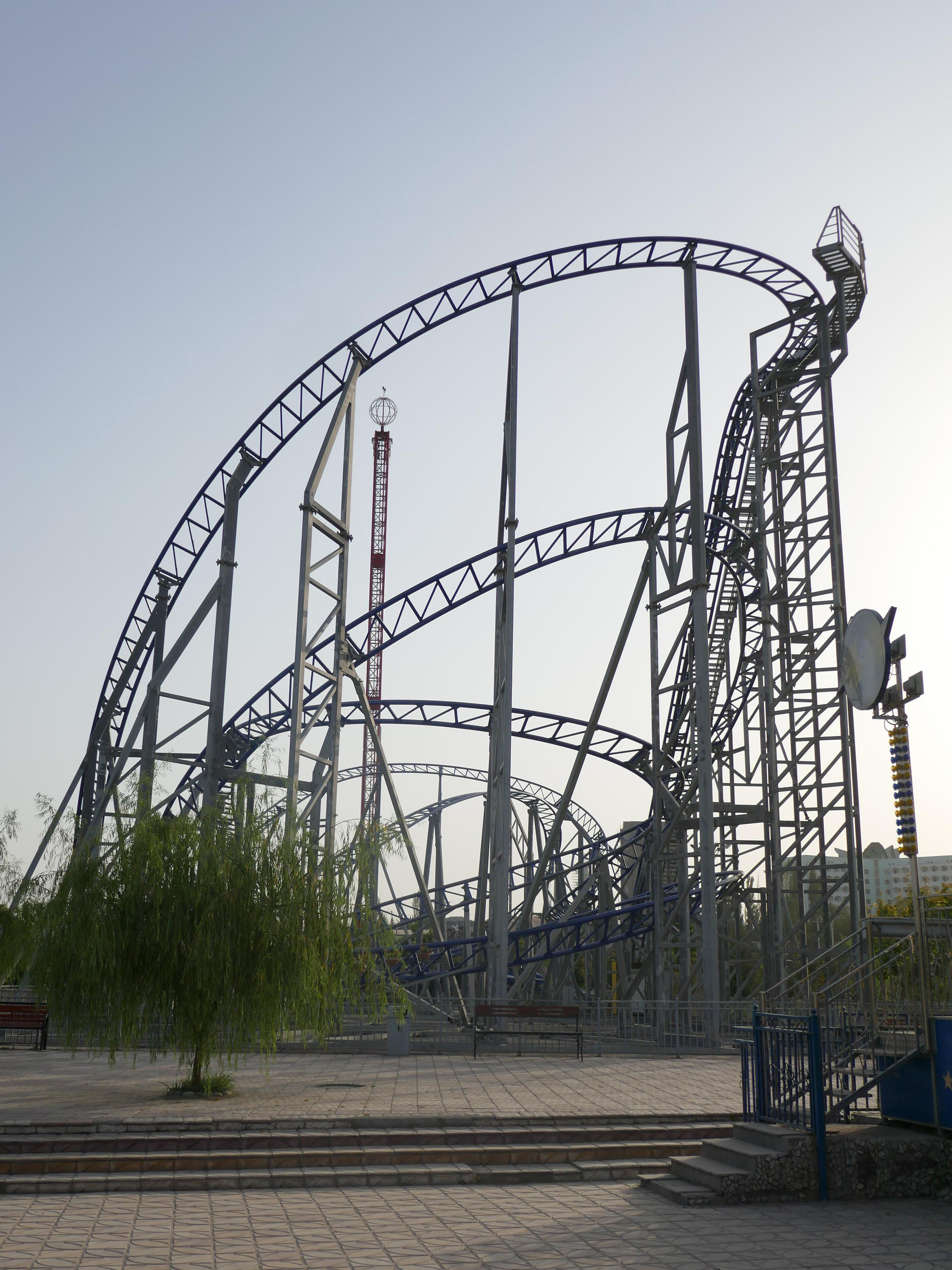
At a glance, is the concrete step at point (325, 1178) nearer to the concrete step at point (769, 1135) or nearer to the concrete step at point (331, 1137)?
the concrete step at point (331, 1137)

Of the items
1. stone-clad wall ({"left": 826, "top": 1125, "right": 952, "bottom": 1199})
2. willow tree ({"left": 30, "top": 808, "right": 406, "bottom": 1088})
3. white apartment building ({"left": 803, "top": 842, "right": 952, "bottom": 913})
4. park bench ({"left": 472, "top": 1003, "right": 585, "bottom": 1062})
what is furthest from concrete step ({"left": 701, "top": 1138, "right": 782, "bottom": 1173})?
white apartment building ({"left": 803, "top": 842, "right": 952, "bottom": 913})

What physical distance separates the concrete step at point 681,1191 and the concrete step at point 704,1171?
3 centimetres

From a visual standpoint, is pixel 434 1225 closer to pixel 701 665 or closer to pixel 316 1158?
pixel 316 1158

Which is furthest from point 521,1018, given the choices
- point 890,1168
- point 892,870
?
point 892,870

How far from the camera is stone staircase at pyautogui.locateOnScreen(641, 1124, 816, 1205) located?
8617mm

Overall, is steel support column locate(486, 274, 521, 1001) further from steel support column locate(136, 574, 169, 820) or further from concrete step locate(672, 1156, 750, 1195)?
concrete step locate(672, 1156, 750, 1195)

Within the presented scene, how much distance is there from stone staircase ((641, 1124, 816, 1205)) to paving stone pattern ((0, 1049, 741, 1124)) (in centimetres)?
210

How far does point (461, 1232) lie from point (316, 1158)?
2382mm

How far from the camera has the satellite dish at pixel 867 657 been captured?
9.93 meters

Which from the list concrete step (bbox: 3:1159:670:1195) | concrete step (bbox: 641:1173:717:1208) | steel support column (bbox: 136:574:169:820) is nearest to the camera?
concrete step (bbox: 641:1173:717:1208)

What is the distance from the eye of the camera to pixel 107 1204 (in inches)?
333

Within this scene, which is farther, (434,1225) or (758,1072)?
(758,1072)

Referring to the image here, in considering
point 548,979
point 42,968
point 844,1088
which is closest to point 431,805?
point 548,979

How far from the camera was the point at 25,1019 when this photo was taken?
18.4 m
